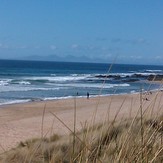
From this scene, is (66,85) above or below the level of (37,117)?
below

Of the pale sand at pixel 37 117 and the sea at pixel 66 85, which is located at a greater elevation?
the pale sand at pixel 37 117

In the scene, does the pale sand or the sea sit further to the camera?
the pale sand

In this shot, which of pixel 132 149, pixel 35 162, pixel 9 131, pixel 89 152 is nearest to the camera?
pixel 89 152

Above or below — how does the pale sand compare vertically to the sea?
above

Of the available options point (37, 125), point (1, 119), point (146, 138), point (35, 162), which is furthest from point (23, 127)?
point (146, 138)

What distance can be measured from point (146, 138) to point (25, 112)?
19271mm

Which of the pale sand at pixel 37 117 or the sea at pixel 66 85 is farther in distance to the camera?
the pale sand at pixel 37 117

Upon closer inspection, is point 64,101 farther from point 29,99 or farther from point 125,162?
point 125,162

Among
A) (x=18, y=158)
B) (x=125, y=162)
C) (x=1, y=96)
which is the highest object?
(x=125, y=162)

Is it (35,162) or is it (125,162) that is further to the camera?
(35,162)

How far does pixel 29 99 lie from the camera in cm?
2777

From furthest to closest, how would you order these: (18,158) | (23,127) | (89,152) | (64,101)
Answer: (64,101) → (23,127) → (18,158) → (89,152)

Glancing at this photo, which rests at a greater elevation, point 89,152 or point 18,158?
point 89,152

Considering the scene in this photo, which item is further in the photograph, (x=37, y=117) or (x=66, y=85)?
(x=66, y=85)
